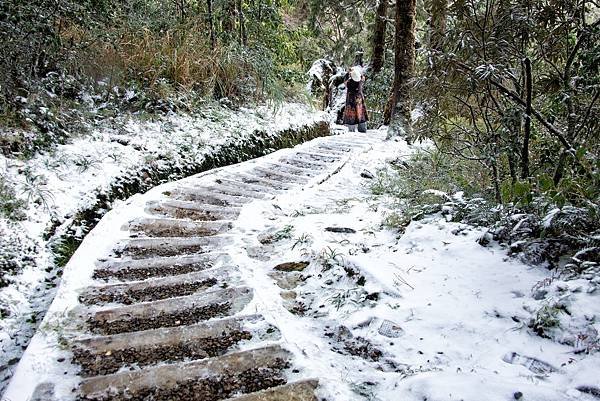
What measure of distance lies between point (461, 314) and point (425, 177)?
9.77ft

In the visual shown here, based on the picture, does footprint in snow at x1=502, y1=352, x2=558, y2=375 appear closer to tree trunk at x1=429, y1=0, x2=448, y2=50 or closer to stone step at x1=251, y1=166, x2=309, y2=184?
tree trunk at x1=429, y1=0, x2=448, y2=50

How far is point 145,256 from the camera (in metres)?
3.23

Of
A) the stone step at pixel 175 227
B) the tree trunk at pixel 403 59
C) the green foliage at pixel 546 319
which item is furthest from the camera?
the tree trunk at pixel 403 59

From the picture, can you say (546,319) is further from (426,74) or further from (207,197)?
(207,197)

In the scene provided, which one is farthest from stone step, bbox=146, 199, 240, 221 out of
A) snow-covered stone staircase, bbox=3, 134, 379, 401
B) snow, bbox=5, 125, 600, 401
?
snow, bbox=5, 125, 600, 401

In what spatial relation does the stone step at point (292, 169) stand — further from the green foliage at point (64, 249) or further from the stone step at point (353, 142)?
the green foliage at point (64, 249)

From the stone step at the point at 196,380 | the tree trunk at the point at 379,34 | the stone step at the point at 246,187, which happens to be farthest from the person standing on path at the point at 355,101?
the stone step at the point at 196,380

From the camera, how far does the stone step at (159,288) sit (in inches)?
105

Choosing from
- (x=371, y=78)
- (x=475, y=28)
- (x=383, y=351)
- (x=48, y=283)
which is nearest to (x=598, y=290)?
(x=383, y=351)

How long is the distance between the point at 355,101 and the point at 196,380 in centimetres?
831

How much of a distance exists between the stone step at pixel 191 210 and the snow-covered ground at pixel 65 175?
0.51 meters

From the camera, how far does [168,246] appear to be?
342 centimetres

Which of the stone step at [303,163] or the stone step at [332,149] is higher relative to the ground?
the stone step at [332,149]

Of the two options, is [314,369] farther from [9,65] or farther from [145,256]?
[9,65]
